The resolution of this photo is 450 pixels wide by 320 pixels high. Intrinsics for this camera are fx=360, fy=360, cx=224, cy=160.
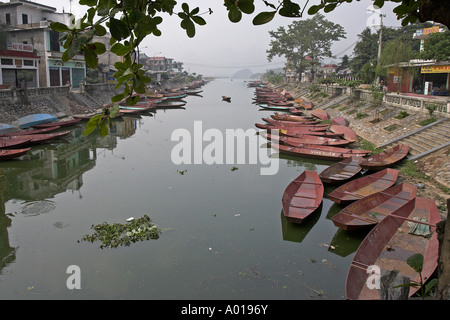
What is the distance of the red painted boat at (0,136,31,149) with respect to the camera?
1875cm

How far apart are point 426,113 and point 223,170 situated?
11828mm

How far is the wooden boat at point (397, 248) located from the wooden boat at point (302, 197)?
223cm

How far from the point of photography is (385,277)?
352cm

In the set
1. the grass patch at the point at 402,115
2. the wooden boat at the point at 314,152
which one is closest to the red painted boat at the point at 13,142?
the wooden boat at the point at 314,152

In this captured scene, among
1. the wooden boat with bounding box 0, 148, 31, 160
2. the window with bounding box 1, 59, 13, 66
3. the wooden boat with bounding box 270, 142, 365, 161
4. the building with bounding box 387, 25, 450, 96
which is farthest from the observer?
the window with bounding box 1, 59, 13, 66

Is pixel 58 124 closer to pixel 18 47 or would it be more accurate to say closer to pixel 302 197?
pixel 18 47

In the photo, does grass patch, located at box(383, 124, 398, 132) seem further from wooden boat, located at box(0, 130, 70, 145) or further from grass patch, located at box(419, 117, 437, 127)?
wooden boat, located at box(0, 130, 70, 145)

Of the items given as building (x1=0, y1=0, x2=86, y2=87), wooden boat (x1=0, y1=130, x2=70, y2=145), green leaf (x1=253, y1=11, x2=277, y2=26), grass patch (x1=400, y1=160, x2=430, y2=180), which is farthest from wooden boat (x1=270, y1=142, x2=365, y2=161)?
building (x1=0, y1=0, x2=86, y2=87)

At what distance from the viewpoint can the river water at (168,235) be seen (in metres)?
7.75

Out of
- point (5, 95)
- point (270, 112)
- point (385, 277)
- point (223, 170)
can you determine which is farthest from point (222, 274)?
point (270, 112)

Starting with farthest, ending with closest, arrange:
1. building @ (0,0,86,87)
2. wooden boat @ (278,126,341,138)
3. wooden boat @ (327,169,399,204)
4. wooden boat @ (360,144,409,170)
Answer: building @ (0,0,86,87), wooden boat @ (278,126,341,138), wooden boat @ (360,144,409,170), wooden boat @ (327,169,399,204)

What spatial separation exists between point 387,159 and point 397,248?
832 centimetres

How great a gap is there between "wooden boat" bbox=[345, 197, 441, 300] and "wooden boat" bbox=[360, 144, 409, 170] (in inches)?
184

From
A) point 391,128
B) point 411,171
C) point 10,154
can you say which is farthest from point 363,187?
point 10,154
